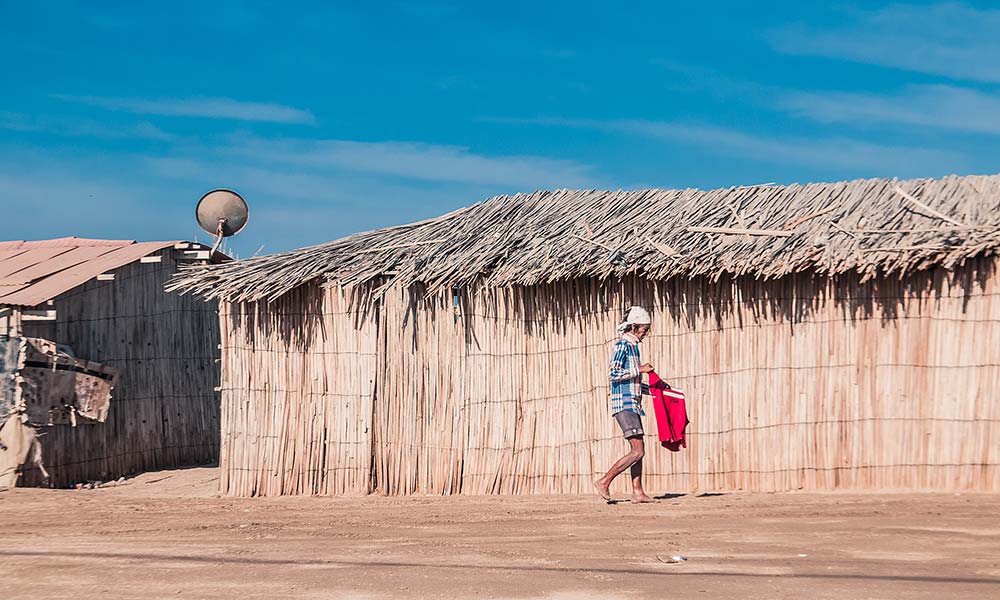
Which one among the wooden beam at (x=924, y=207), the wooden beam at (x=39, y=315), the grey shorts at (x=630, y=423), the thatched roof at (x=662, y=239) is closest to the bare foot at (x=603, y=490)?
the grey shorts at (x=630, y=423)

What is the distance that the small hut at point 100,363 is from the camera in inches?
423

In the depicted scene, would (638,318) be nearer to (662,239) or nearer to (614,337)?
(614,337)

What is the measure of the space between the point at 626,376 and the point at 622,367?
0.26ft

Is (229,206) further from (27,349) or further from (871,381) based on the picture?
(871,381)

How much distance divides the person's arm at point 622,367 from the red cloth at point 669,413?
291 mm

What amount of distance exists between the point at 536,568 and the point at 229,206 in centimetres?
797

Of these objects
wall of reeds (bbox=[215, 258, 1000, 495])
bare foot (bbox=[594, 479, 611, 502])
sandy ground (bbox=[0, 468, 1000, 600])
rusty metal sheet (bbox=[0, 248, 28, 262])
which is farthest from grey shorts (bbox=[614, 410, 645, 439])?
rusty metal sheet (bbox=[0, 248, 28, 262])

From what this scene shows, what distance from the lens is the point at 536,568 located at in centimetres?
609

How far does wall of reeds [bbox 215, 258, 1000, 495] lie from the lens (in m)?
8.78

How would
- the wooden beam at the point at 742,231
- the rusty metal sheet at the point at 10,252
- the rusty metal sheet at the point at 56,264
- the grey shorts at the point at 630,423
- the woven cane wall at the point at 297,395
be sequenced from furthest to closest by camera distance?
the rusty metal sheet at the point at 10,252, the rusty metal sheet at the point at 56,264, the woven cane wall at the point at 297,395, the wooden beam at the point at 742,231, the grey shorts at the point at 630,423

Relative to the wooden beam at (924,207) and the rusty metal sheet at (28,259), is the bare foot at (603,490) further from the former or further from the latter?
the rusty metal sheet at (28,259)

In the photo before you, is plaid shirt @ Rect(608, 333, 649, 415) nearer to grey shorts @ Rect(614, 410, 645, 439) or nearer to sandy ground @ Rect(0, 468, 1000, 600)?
grey shorts @ Rect(614, 410, 645, 439)

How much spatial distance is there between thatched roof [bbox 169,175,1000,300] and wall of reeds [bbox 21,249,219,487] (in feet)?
5.37

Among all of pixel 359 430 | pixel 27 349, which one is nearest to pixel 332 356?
pixel 359 430
